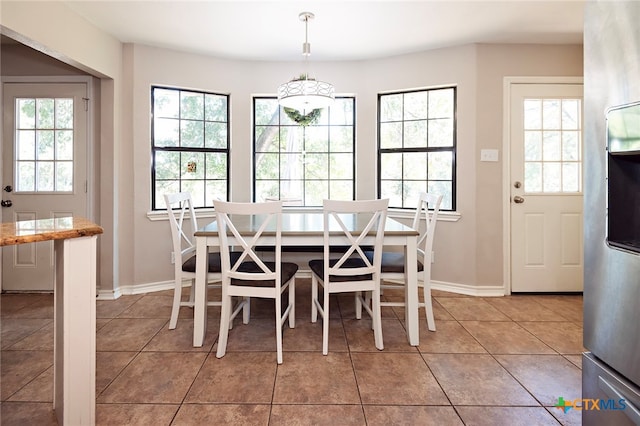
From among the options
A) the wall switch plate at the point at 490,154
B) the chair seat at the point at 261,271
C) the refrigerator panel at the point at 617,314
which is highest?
the wall switch plate at the point at 490,154

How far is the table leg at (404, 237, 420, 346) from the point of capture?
2514 mm

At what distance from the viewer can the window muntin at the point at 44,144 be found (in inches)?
144

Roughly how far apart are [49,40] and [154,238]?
6.22 ft

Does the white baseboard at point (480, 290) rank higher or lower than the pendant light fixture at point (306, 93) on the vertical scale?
lower

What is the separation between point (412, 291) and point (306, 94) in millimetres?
1588

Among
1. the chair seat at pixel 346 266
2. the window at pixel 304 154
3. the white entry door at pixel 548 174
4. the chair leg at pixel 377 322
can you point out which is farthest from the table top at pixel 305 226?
the white entry door at pixel 548 174

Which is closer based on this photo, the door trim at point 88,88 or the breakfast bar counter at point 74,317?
the breakfast bar counter at point 74,317

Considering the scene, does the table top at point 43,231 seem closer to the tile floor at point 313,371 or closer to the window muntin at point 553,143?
the tile floor at point 313,371

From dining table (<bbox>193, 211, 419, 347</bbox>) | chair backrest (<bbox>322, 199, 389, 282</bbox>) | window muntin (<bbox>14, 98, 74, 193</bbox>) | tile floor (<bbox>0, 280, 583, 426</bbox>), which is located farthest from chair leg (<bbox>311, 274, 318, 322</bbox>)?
window muntin (<bbox>14, 98, 74, 193</bbox>)

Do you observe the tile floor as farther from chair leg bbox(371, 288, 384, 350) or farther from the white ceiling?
the white ceiling

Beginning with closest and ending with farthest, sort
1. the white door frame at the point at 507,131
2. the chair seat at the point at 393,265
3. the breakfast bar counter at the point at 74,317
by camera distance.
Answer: the breakfast bar counter at the point at 74,317, the chair seat at the point at 393,265, the white door frame at the point at 507,131

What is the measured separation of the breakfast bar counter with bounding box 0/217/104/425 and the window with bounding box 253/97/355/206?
281 cm

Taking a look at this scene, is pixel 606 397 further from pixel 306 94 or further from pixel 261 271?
pixel 306 94

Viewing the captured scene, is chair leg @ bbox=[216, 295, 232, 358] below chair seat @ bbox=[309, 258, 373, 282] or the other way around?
below
